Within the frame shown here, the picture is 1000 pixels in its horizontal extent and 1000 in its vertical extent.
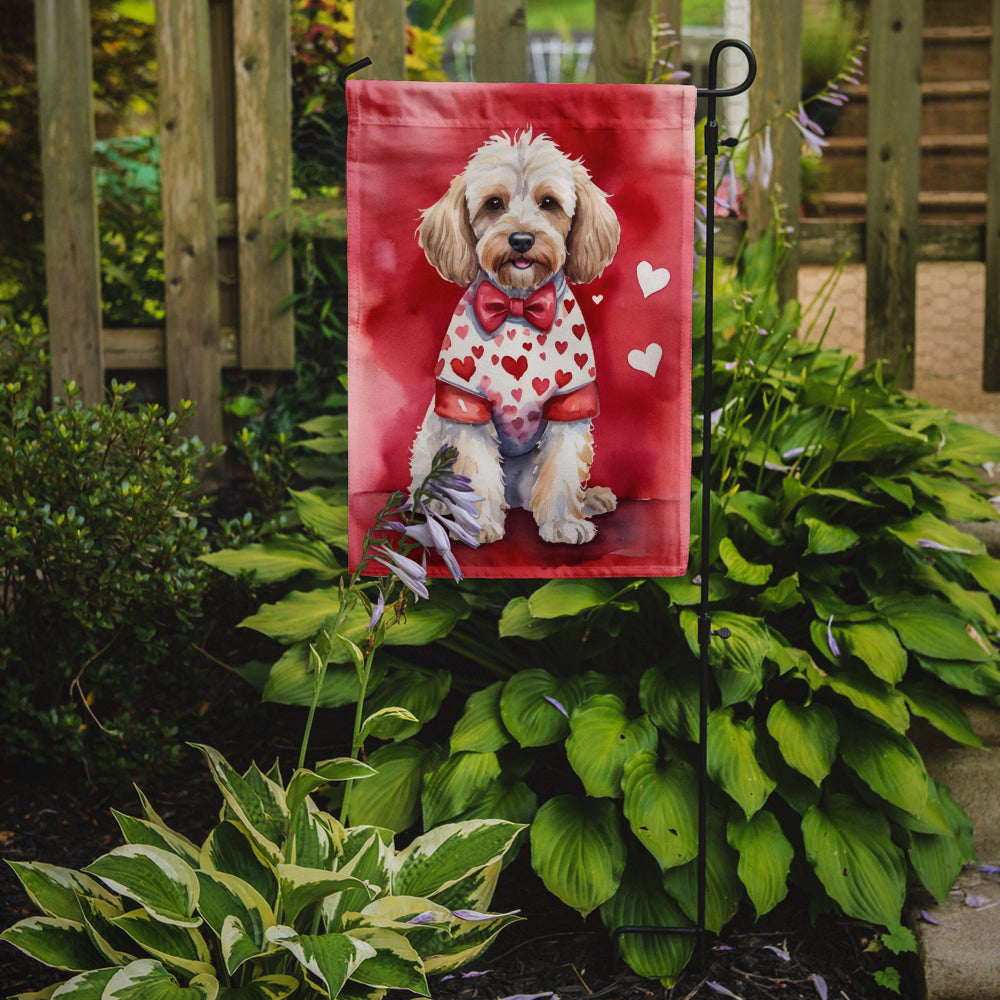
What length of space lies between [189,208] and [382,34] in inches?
32.6

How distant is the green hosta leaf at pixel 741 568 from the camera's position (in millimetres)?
2105

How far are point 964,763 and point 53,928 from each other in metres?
1.88

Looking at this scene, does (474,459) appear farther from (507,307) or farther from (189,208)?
(189,208)

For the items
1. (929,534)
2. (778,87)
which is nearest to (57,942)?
(929,534)

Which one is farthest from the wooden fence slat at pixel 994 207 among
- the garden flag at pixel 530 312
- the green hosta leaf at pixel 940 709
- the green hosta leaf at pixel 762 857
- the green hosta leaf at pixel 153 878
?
the green hosta leaf at pixel 153 878

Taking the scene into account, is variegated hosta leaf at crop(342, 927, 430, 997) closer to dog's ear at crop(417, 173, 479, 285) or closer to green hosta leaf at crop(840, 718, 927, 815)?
green hosta leaf at crop(840, 718, 927, 815)

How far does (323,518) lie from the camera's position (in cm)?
246

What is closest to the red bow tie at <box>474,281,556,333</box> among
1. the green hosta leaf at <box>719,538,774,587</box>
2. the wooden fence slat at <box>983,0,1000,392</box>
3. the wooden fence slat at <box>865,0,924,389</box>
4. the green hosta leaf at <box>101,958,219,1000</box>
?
the green hosta leaf at <box>719,538,774,587</box>

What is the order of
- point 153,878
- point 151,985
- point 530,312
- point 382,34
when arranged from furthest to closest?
point 382,34 < point 530,312 < point 153,878 < point 151,985

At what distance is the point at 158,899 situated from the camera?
152cm

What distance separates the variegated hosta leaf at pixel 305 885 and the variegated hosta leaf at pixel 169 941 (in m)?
0.15

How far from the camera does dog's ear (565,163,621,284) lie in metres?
1.77

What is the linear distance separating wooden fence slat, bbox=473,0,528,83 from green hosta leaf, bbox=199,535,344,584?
5.32ft

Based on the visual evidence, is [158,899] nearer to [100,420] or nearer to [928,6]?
[100,420]
